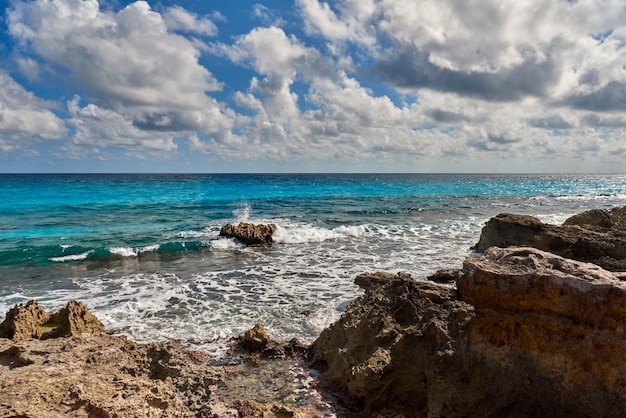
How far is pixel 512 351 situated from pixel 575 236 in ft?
24.2

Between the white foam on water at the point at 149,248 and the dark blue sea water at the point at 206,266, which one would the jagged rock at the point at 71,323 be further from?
the white foam on water at the point at 149,248

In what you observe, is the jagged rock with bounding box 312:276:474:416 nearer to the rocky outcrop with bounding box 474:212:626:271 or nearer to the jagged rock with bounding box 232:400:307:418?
the jagged rock with bounding box 232:400:307:418

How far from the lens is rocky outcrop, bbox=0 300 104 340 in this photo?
6331 millimetres

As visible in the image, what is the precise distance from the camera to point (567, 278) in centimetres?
374

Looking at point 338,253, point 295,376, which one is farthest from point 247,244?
point 295,376

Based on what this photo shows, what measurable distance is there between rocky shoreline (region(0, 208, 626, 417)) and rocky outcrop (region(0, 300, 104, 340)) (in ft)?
7.34

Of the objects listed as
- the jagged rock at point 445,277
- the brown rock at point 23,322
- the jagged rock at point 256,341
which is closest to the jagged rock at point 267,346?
the jagged rock at point 256,341

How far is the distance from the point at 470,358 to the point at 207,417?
2994 millimetres

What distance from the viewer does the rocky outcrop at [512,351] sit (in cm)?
361

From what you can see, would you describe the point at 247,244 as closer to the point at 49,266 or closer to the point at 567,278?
the point at 49,266

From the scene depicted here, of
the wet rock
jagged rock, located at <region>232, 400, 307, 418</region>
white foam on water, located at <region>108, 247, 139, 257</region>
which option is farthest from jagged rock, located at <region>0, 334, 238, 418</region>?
the wet rock

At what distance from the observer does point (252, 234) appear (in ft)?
59.7

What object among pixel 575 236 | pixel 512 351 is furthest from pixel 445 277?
pixel 512 351

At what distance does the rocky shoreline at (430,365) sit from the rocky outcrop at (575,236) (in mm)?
5308
